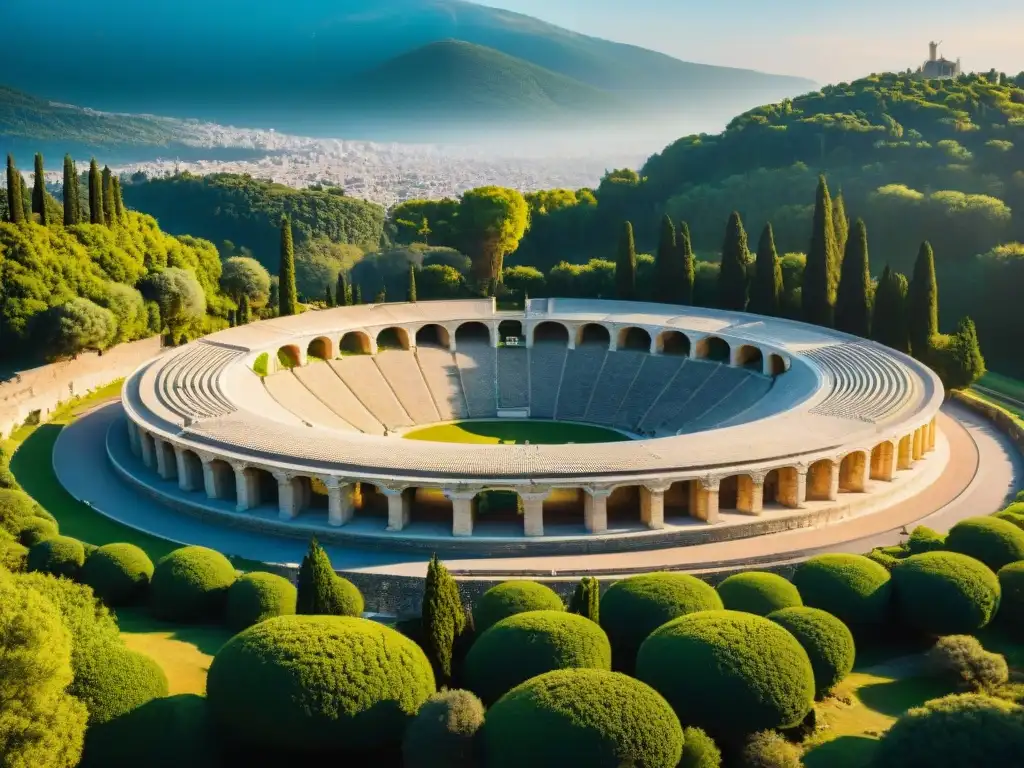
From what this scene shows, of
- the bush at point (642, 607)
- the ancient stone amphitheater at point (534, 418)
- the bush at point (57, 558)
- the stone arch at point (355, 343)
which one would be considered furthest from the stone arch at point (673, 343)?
the bush at point (57, 558)

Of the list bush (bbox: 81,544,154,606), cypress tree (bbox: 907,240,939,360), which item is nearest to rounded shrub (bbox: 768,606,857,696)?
bush (bbox: 81,544,154,606)

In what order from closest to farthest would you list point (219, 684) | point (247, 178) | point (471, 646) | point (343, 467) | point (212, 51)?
point (219, 684), point (471, 646), point (343, 467), point (247, 178), point (212, 51)

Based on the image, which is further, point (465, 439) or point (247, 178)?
point (247, 178)

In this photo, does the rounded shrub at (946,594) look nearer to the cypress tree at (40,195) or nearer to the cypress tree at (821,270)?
the cypress tree at (821,270)

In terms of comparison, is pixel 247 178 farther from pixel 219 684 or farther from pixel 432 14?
pixel 432 14

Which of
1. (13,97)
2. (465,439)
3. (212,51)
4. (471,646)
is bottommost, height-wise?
(465,439)

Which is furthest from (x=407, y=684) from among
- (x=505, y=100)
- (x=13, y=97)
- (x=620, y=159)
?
(x=620, y=159)
